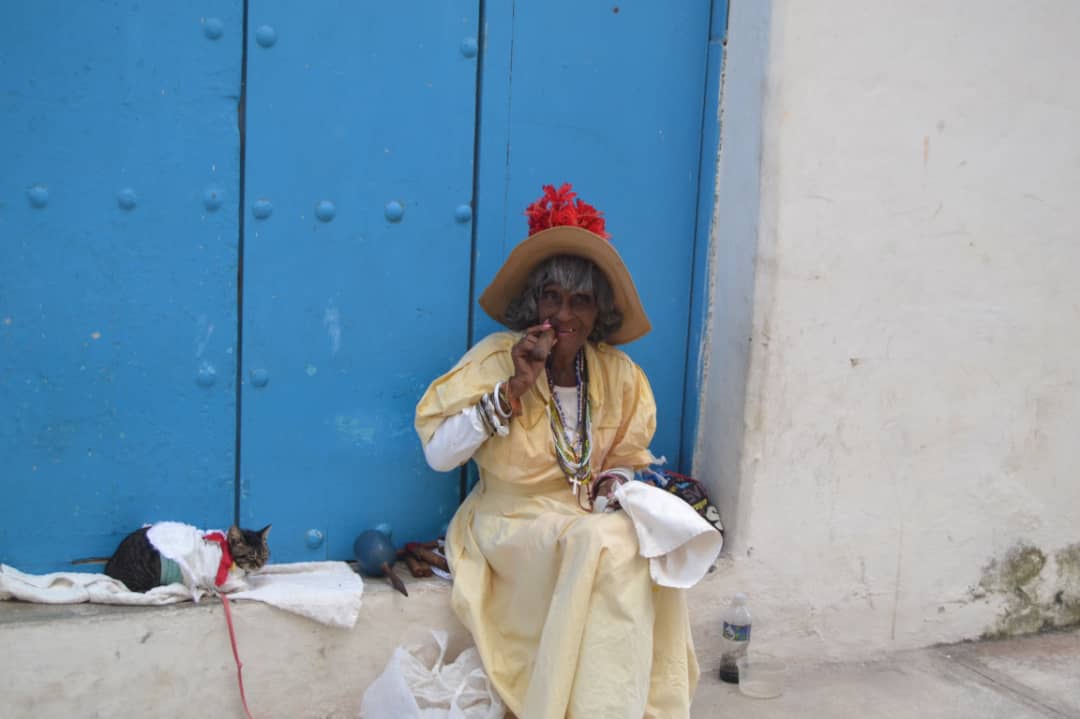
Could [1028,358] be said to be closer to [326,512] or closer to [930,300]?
[930,300]

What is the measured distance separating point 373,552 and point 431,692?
0.43m

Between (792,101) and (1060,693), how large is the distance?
2.05 m

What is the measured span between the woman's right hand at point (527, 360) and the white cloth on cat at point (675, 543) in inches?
17.6

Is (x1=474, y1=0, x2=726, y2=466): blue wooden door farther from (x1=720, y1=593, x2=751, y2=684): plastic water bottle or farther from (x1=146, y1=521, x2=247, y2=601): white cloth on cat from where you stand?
(x1=146, y1=521, x2=247, y2=601): white cloth on cat

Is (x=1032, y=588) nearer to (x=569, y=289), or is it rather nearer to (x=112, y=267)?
(x=569, y=289)

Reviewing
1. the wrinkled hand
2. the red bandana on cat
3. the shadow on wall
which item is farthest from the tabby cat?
the shadow on wall

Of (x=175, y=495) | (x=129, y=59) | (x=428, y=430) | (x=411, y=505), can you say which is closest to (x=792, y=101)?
(x=428, y=430)

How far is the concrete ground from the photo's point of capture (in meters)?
3.05

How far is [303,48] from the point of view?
2.88m

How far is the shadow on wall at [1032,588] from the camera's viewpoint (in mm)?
3662

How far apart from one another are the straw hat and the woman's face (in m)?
0.09

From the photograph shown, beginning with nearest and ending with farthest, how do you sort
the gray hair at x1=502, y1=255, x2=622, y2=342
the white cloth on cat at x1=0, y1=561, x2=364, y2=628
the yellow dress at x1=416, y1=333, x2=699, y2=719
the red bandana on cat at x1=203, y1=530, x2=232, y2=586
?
1. the yellow dress at x1=416, y1=333, x2=699, y2=719
2. the white cloth on cat at x1=0, y1=561, x2=364, y2=628
3. the red bandana on cat at x1=203, y1=530, x2=232, y2=586
4. the gray hair at x1=502, y1=255, x2=622, y2=342

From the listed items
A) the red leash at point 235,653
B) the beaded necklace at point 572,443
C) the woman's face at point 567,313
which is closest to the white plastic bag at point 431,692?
the red leash at point 235,653

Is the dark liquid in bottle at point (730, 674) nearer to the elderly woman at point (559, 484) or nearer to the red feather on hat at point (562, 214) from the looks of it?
the elderly woman at point (559, 484)
